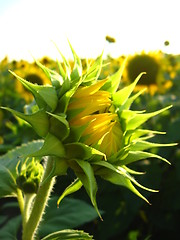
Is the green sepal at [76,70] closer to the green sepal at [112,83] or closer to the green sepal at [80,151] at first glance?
the green sepal at [112,83]

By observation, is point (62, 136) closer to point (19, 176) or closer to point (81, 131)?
point (81, 131)

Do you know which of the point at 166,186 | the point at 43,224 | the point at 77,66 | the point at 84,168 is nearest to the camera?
the point at 84,168

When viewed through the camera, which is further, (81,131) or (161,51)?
(161,51)

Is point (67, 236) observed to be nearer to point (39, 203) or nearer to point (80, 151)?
point (39, 203)

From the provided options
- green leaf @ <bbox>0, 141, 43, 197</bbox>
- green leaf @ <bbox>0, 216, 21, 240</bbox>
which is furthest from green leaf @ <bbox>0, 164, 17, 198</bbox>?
green leaf @ <bbox>0, 216, 21, 240</bbox>

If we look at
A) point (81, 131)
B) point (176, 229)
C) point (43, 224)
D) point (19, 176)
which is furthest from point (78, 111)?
point (176, 229)

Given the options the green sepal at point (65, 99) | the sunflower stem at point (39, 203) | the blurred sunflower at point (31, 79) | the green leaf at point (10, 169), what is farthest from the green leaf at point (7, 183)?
the blurred sunflower at point (31, 79)
